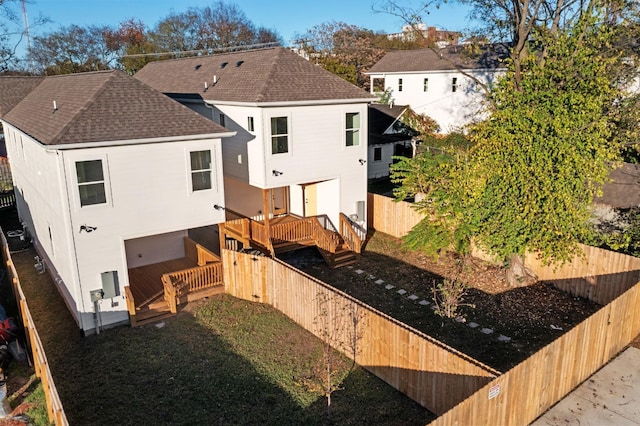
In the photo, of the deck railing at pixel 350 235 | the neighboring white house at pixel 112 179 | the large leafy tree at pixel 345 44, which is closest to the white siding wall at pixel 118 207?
the neighboring white house at pixel 112 179

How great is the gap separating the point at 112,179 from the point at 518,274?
43.7ft

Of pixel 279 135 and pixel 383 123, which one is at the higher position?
pixel 383 123

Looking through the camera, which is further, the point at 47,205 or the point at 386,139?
the point at 386,139

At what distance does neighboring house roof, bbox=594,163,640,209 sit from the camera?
18062mm

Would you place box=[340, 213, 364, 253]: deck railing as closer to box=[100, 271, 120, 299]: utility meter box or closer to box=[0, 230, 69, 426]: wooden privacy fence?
box=[100, 271, 120, 299]: utility meter box

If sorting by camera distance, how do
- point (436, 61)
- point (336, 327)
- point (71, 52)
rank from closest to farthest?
1. point (336, 327)
2. point (436, 61)
3. point (71, 52)

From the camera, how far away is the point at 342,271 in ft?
59.9

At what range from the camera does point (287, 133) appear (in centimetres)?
1798

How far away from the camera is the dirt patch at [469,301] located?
1300cm

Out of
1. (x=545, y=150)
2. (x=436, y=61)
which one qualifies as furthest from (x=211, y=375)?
(x=436, y=61)

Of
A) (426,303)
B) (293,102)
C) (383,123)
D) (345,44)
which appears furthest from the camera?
(345,44)

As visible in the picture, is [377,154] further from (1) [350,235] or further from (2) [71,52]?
(2) [71,52]

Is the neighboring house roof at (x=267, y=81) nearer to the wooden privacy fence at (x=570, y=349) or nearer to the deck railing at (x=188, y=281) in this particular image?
the deck railing at (x=188, y=281)

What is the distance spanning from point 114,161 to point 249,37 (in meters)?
70.0
